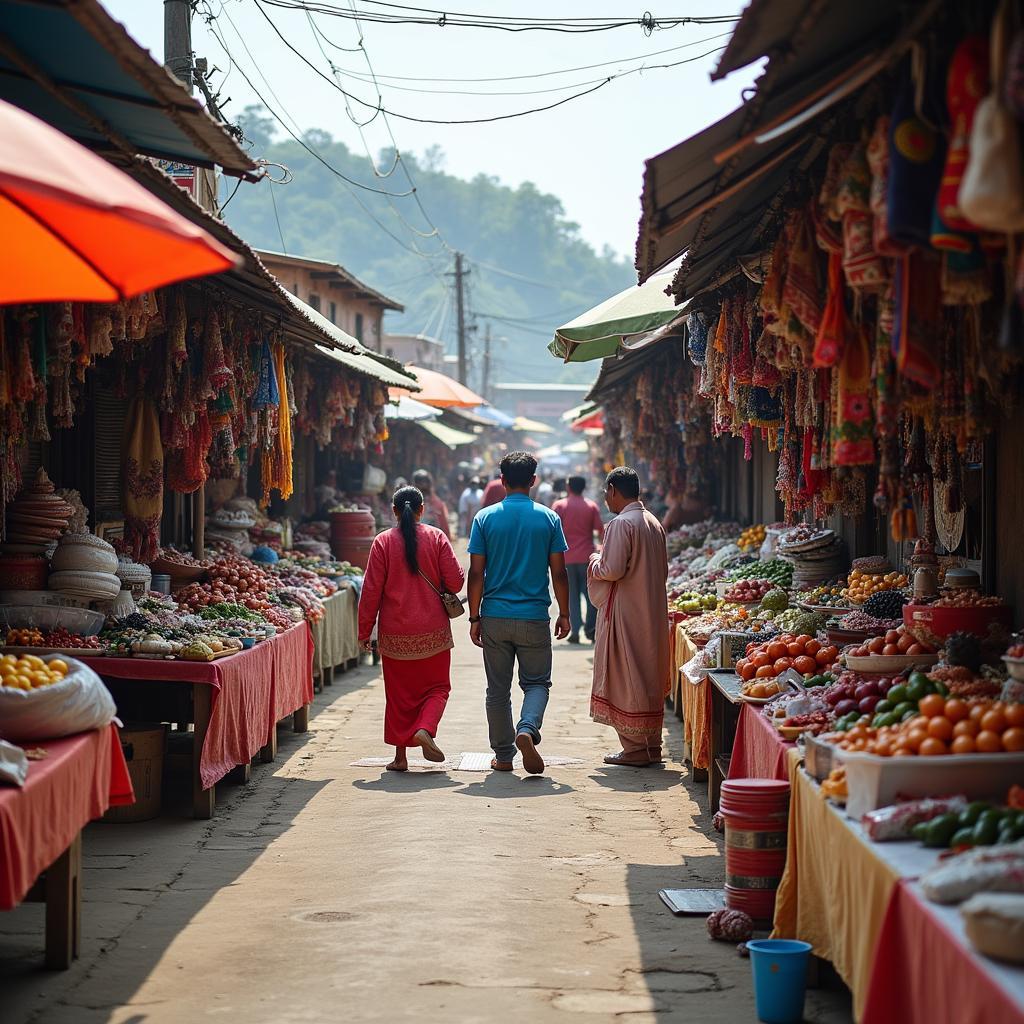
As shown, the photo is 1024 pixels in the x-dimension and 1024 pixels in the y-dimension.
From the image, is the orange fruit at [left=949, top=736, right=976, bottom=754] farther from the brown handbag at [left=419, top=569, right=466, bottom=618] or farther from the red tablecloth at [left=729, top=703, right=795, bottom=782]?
the brown handbag at [left=419, top=569, right=466, bottom=618]

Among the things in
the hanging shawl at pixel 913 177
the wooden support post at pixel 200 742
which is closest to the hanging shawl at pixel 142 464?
the wooden support post at pixel 200 742

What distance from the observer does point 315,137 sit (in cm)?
13112

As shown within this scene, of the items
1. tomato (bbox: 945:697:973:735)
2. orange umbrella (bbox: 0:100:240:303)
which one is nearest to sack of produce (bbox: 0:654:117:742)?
orange umbrella (bbox: 0:100:240:303)

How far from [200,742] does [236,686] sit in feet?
1.97

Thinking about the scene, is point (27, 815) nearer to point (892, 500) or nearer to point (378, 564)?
point (892, 500)

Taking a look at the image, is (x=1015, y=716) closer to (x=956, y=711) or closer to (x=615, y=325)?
(x=956, y=711)

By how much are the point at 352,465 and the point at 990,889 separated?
18.2m

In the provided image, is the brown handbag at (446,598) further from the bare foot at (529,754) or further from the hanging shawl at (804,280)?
the hanging shawl at (804,280)

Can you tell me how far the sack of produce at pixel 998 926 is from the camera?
3.15 metres

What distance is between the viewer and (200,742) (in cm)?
795

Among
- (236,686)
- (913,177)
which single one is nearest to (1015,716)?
(913,177)

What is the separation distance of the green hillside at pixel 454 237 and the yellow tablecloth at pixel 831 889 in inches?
4573

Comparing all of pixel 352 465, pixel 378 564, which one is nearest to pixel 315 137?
pixel 352 465

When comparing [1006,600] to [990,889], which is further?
[1006,600]
